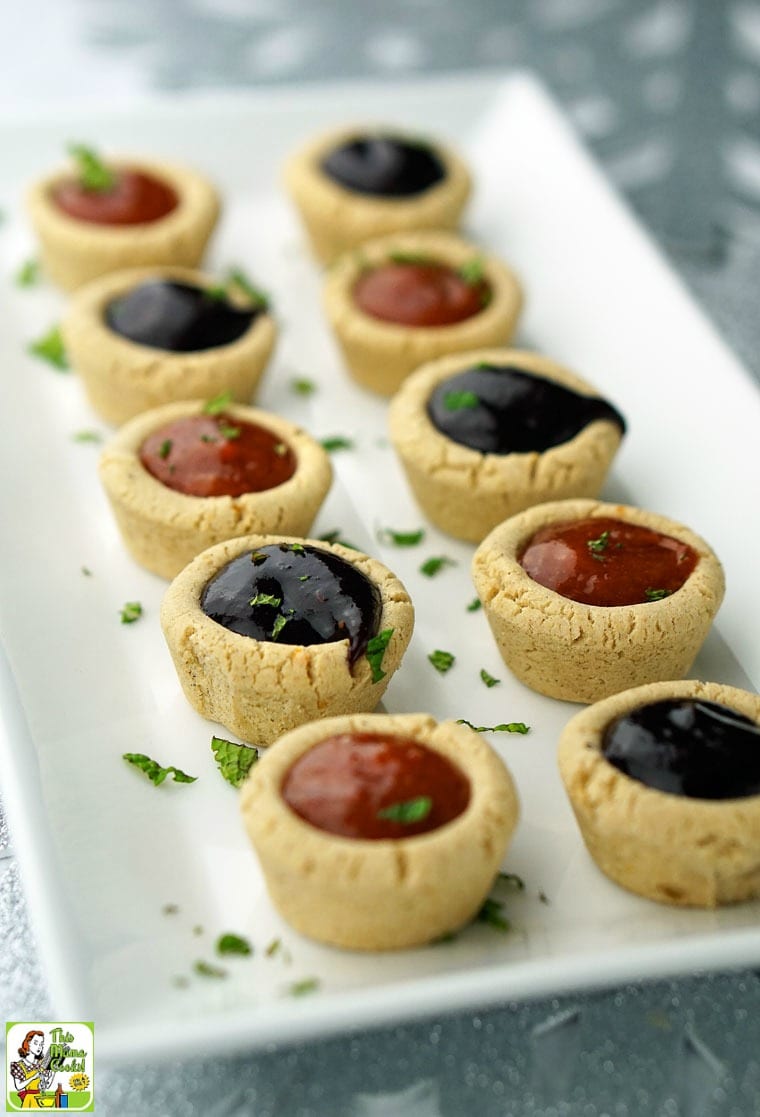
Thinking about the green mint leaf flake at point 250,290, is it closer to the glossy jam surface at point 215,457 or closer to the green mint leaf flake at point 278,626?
the glossy jam surface at point 215,457

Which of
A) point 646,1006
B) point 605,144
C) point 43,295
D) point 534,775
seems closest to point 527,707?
point 534,775

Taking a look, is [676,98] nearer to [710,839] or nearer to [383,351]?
[383,351]

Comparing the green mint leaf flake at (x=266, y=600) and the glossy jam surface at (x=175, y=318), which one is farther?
the glossy jam surface at (x=175, y=318)

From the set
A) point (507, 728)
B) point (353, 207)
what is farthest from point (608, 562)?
point (353, 207)

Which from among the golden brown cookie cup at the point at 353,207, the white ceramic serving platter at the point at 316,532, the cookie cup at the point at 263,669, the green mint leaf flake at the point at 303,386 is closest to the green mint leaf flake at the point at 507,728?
the white ceramic serving platter at the point at 316,532

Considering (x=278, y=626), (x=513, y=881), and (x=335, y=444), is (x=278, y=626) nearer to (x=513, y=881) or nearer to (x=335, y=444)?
(x=513, y=881)
